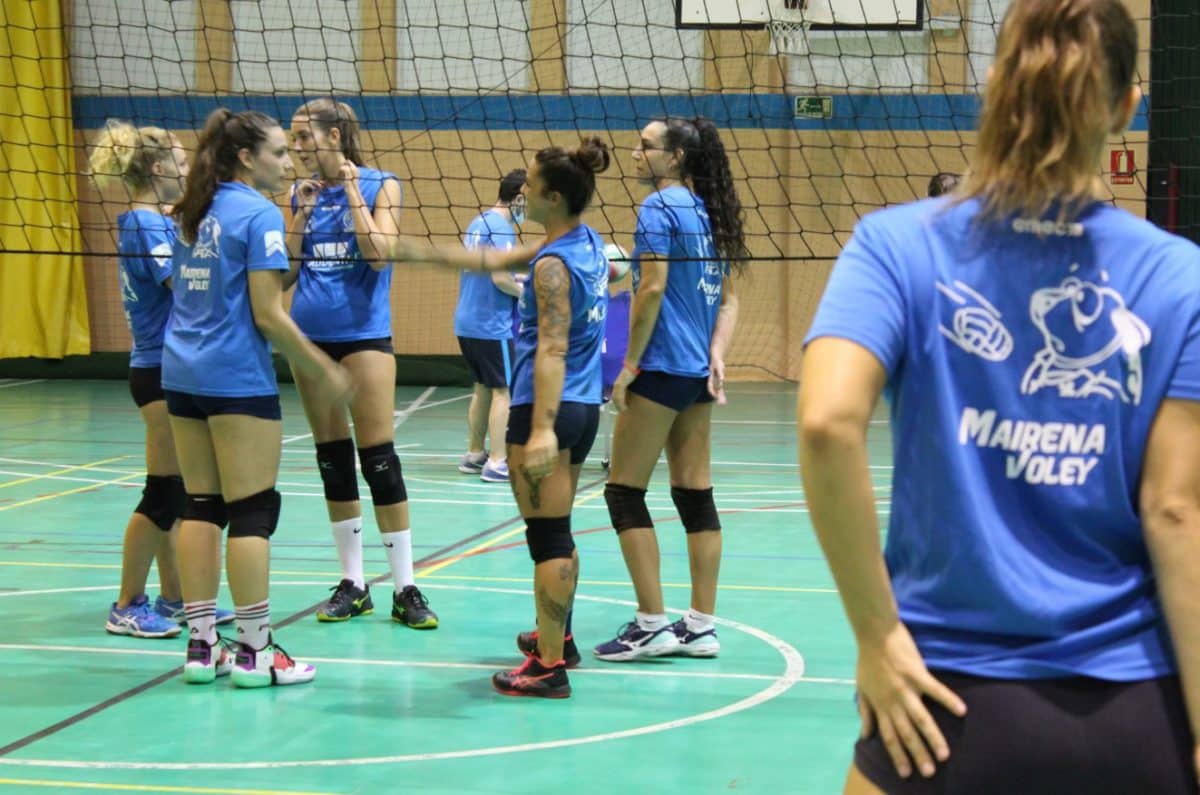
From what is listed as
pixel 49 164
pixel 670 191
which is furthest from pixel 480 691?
pixel 49 164

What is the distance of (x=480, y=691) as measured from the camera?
173 inches

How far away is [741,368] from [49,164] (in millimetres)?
6884

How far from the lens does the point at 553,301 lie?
13.4 ft

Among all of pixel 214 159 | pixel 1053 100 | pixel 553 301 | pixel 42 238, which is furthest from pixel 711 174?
pixel 42 238

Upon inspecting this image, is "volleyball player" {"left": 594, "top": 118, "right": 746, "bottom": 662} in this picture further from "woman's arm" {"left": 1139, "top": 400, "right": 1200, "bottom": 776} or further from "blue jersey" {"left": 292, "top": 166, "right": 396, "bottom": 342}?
"woman's arm" {"left": 1139, "top": 400, "right": 1200, "bottom": 776}

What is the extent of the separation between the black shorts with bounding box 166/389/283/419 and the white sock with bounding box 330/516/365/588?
992 mm

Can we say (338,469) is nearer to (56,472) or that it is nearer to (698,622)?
(698,622)

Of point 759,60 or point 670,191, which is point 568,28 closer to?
point 759,60

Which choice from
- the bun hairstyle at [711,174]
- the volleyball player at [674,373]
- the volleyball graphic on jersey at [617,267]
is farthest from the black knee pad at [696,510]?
the volleyball graphic on jersey at [617,267]

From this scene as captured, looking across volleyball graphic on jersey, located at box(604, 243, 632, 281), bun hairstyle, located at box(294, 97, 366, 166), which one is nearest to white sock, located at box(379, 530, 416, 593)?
bun hairstyle, located at box(294, 97, 366, 166)

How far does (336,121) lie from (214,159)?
741 millimetres

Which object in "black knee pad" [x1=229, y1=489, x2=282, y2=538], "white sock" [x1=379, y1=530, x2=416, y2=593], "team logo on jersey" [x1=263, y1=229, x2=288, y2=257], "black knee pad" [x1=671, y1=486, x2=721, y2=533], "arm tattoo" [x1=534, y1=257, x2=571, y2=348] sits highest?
"team logo on jersey" [x1=263, y1=229, x2=288, y2=257]

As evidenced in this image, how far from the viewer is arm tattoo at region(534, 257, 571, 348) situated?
13.4ft

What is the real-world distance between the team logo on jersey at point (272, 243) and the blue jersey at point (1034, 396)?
2.89 meters
